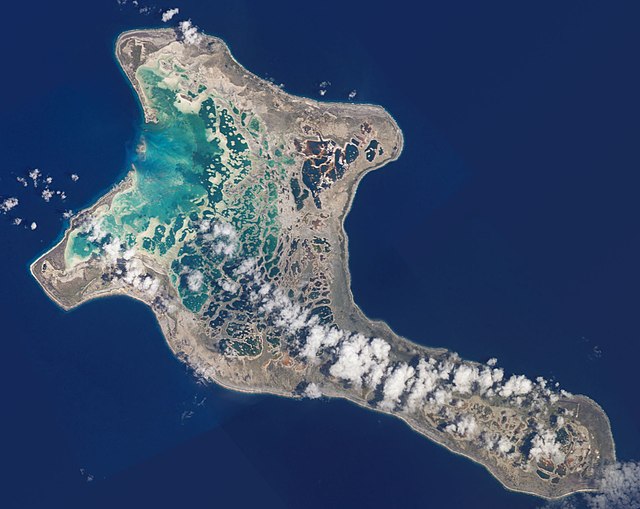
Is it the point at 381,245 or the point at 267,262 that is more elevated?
the point at 267,262

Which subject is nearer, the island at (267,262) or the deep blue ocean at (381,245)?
the island at (267,262)

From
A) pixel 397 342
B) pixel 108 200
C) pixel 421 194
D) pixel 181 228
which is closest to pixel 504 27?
pixel 421 194

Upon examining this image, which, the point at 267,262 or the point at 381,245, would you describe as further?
the point at 267,262

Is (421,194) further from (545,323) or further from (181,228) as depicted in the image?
(181,228)

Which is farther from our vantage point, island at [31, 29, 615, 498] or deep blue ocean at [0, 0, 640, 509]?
deep blue ocean at [0, 0, 640, 509]
